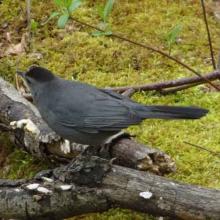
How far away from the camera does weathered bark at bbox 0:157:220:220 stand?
2.94 meters

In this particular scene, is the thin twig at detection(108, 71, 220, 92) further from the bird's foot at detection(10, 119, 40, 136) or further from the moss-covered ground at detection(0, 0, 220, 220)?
the bird's foot at detection(10, 119, 40, 136)

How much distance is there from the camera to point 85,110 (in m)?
3.31

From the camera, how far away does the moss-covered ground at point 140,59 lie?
12.6ft

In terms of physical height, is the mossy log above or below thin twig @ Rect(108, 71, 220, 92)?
below

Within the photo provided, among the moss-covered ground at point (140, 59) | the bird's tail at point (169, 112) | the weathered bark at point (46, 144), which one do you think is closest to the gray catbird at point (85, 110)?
the bird's tail at point (169, 112)

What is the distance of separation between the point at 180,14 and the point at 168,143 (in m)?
1.76

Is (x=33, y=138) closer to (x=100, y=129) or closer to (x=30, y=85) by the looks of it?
(x=30, y=85)

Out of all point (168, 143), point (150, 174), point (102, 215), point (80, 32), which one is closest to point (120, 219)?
point (102, 215)

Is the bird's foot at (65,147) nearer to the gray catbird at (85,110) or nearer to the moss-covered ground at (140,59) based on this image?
the gray catbird at (85,110)

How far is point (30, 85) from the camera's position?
11.4 feet

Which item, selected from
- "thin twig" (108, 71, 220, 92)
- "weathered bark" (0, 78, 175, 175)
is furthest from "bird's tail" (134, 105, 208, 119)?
"thin twig" (108, 71, 220, 92)

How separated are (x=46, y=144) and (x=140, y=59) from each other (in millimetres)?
1452

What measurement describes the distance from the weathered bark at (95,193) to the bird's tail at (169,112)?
1.04 feet

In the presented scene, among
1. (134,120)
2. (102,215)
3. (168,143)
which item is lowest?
(102,215)
